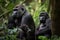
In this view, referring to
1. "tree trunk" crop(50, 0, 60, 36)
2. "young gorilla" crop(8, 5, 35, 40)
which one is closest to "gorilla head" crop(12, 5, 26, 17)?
"young gorilla" crop(8, 5, 35, 40)

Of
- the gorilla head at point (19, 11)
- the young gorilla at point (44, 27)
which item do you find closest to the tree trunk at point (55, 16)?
the young gorilla at point (44, 27)

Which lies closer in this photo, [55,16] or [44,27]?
[55,16]

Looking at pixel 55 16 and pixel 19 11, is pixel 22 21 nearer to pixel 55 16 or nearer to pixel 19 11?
pixel 19 11

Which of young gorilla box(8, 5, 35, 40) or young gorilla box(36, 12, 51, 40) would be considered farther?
young gorilla box(36, 12, 51, 40)

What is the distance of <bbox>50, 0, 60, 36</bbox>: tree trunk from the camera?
5.39 meters

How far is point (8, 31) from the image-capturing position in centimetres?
395

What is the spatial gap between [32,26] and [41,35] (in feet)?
2.90

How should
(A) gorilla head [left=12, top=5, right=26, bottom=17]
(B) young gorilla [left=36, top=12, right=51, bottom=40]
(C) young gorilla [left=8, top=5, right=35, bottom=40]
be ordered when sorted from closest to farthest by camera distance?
(C) young gorilla [left=8, top=5, right=35, bottom=40] < (A) gorilla head [left=12, top=5, right=26, bottom=17] < (B) young gorilla [left=36, top=12, right=51, bottom=40]

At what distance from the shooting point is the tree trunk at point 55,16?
539 centimetres

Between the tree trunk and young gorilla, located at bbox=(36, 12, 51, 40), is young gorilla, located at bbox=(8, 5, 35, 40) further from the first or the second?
young gorilla, located at bbox=(36, 12, 51, 40)

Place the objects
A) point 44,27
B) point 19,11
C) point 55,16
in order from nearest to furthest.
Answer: point 55,16 → point 19,11 → point 44,27

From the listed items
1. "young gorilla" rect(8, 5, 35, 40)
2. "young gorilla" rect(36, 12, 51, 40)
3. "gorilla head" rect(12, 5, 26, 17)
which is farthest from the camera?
"young gorilla" rect(36, 12, 51, 40)

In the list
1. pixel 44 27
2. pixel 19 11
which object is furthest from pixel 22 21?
pixel 44 27

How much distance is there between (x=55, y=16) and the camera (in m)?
5.48
